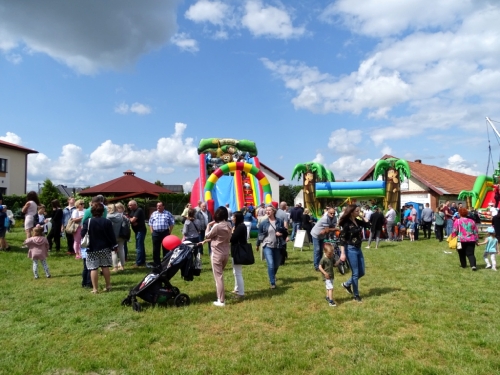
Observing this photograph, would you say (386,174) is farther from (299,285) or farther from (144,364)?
(144,364)

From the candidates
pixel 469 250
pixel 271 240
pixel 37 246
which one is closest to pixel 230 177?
pixel 37 246

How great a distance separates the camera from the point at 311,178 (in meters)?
18.7

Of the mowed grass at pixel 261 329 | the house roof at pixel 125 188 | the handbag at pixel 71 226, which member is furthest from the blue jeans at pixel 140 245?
the house roof at pixel 125 188

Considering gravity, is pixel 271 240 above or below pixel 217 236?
below

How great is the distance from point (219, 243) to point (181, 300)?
104 cm

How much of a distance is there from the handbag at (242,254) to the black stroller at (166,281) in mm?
712

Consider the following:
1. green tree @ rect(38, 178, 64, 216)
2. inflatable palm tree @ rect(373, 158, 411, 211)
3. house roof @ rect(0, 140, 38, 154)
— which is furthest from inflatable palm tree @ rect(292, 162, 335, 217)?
house roof @ rect(0, 140, 38, 154)

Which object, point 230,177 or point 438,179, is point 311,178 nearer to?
Result: point 230,177

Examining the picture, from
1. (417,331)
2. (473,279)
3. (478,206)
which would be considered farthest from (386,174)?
A: (417,331)

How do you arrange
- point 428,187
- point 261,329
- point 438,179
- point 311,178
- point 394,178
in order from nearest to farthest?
1. point 261,329
2. point 394,178
3. point 311,178
4. point 428,187
5. point 438,179

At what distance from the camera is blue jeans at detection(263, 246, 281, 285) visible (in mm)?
7520

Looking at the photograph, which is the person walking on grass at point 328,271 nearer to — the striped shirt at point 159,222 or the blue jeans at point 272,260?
the blue jeans at point 272,260

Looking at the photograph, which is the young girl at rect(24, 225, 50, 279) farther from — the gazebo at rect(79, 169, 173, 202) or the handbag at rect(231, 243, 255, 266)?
the gazebo at rect(79, 169, 173, 202)

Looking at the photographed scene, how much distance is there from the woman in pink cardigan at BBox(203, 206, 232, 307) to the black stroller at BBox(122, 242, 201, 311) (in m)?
0.35
